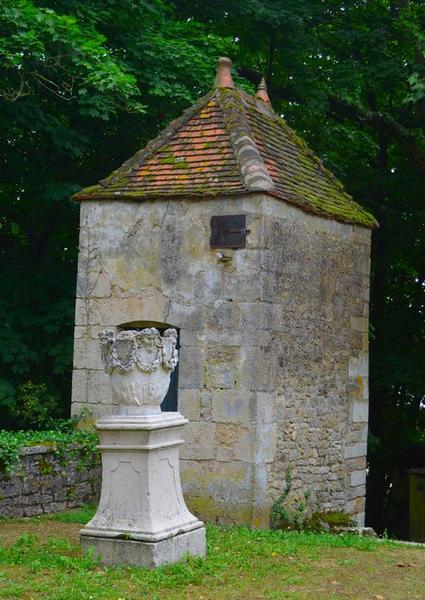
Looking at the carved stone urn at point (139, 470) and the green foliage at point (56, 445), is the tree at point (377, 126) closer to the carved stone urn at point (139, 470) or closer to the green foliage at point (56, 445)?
the green foliage at point (56, 445)

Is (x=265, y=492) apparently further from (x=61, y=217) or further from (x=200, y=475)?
(x=61, y=217)

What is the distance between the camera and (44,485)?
32.0 ft

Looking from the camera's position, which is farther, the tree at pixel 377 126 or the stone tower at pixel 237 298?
the tree at pixel 377 126

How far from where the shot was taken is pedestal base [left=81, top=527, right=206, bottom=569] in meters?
6.93

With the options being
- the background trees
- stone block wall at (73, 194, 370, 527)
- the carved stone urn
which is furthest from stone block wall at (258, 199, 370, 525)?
the background trees

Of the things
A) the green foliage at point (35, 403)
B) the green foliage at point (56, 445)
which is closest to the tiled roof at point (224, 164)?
the green foliage at point (56, 445)

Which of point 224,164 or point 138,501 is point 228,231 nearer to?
point 224,164

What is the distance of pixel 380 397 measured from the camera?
63.4 ft

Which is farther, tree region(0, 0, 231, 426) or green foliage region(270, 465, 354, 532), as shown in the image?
tree region(0, 0, 231, 426)

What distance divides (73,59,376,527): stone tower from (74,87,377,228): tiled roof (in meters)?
0.02

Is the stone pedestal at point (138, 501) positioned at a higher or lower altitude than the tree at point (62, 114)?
lower

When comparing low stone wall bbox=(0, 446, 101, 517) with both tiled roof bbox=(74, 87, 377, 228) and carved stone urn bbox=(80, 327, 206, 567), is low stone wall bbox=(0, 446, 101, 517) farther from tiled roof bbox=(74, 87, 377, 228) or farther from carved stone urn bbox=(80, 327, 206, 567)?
tiled roof bbox=(74, 87, 377, 228)

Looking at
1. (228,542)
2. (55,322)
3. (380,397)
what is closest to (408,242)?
(380,397)

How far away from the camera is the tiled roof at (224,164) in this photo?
34.8 feet
